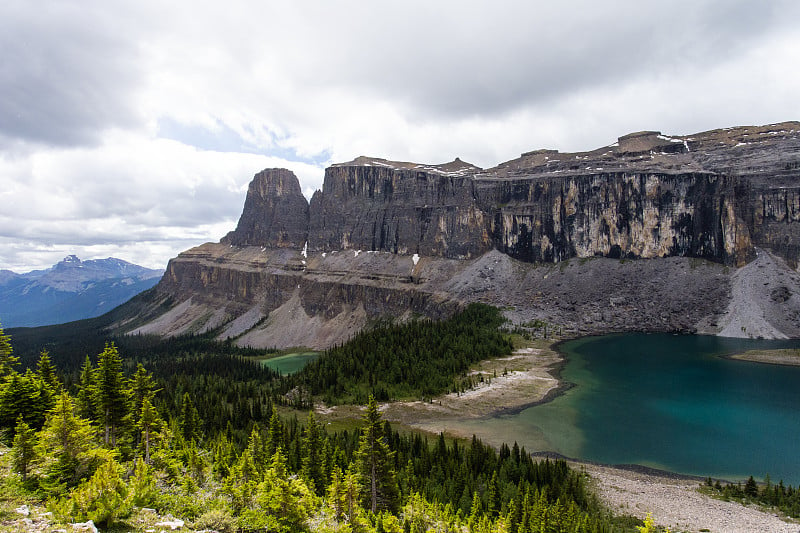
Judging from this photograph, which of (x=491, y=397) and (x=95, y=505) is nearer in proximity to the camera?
(x=95, y=505)

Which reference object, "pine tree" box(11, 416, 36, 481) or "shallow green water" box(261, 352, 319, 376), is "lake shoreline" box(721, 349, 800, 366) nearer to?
"shallow green water" box(261, 352, 319, 376)

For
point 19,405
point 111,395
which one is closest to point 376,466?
point 111,395

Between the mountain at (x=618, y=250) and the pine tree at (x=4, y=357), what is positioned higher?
the mountain at (x=618, y=250)

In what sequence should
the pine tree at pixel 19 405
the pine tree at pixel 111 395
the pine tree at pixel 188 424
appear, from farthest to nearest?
the pine tree at pixel 188 424 < the pine tree at pixel 111 395 < the pine tree at pixel 19 405

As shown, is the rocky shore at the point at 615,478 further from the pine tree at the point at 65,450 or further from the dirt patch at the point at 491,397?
the pine tree at the point at 65,450

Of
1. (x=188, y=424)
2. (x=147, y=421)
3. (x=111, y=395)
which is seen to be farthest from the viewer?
(x=188, y=424)

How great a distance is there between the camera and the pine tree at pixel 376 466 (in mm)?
31855

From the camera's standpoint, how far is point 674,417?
69625 mm

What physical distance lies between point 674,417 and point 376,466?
2318 inches

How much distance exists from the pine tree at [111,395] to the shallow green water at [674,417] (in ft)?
146

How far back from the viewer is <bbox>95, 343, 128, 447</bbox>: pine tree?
114 ft

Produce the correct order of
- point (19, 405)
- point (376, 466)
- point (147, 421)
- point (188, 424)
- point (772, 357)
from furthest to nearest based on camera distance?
point (772, 357)
point (188, 424)
point (147, 421)
point (19, 405)
point (376, 466)

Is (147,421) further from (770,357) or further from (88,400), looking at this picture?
(770,357)

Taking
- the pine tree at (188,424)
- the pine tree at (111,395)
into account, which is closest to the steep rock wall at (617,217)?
the pine tree at (188,424)
